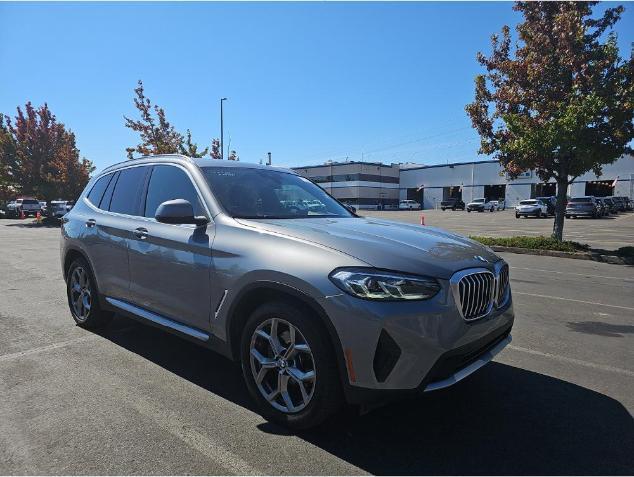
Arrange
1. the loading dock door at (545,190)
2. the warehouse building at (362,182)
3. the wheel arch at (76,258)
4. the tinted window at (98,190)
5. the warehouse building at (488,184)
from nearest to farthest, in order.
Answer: the wheel arch at (76,258)
the tinted window at (98,190)
the warehouse building at (488,184)
the loading dock door at (545,190)
the warehouse building at (362,182)

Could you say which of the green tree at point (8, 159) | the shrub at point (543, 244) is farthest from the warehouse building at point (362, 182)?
the shrub at point (543, 244)

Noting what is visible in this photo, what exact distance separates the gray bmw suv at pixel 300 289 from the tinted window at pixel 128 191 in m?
0.09

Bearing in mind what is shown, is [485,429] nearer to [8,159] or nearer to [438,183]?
[8,159]

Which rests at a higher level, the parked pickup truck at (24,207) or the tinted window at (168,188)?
the tinted window at (168,188)

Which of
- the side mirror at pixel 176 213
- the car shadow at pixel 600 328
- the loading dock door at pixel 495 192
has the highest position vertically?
the loading dock door at pixel 495 192

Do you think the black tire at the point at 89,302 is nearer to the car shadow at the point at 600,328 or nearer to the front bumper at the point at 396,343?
the front bumper at the point at 396,343

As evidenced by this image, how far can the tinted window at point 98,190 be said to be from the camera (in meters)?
5.19

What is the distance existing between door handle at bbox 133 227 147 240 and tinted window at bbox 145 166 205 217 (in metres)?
0.17

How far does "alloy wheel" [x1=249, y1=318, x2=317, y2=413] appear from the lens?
2.89 metres

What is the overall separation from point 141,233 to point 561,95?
12.9 meters

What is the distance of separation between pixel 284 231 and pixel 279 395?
1.10m

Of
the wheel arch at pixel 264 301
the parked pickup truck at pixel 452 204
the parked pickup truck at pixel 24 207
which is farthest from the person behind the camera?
the parked pickup truck at pixel 452 204

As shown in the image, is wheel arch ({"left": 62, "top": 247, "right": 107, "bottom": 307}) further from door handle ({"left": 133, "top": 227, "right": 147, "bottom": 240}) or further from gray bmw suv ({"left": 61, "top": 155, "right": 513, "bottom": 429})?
door handle ({"left": 133, "top": 227, "right": 147, "bottom": 240})

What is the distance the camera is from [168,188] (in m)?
4.14
